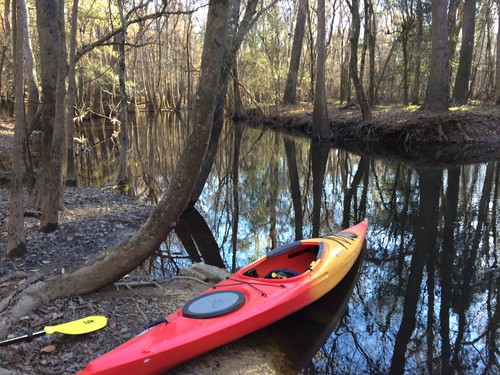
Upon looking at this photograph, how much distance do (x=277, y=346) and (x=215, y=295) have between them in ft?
2.46

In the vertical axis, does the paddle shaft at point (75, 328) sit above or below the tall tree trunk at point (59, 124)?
below

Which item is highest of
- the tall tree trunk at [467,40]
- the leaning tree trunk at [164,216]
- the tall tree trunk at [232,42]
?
the tall tree trunk at [467,40]

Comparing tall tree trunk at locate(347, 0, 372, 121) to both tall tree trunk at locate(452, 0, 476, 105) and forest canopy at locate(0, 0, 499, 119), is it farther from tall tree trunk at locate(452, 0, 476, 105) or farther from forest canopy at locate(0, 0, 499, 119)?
tall tree trunk at locate(452, 0, 476, 105)

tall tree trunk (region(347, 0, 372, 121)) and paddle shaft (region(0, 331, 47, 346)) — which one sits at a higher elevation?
tall tree trunk (region(347, 0, 372, 121))

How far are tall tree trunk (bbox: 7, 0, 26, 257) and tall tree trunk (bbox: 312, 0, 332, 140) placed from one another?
11.7 metres

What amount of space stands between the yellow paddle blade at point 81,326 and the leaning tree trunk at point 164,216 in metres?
0.33

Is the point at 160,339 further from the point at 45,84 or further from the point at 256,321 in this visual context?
the point at 45,84

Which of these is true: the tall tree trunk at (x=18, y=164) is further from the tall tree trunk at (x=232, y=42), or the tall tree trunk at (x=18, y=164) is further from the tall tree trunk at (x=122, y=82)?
the tall tree trunk at (x=122, y=82)

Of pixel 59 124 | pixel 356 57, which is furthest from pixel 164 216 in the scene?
pixel 356 57

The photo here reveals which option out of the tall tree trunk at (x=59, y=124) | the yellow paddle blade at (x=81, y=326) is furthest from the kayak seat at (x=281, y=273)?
the tall tree trunk at (x=59, y=124)

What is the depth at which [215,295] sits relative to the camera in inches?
146

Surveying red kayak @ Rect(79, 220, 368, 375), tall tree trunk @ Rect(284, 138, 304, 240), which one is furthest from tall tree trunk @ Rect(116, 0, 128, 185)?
red kayak @ Rect(79, 220, 368, 375)

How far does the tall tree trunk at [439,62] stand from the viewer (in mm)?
13594

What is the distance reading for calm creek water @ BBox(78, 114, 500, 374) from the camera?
384 centimetres
